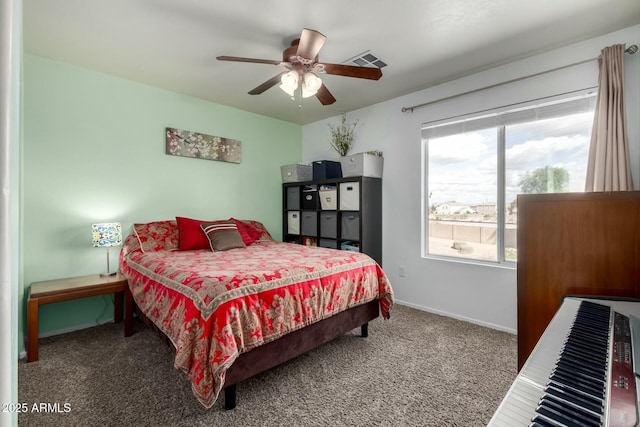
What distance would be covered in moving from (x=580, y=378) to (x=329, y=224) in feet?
10.9

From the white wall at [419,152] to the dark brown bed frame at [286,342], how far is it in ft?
3.38

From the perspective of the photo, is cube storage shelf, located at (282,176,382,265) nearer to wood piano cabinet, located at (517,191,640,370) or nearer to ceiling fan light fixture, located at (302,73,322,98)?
ceiling fan light fixture, located at (302,73,322,98)

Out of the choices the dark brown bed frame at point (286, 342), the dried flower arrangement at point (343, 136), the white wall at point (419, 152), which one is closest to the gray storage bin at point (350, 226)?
the white wall at point (419, 152)

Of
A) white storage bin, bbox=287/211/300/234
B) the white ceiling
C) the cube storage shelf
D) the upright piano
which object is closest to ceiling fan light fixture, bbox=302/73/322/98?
the white ceiling

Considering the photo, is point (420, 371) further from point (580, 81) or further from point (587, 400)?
point (580, 81)

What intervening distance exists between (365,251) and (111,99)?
10.4ft

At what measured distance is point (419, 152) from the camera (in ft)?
11.4

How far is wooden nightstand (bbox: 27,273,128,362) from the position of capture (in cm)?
226

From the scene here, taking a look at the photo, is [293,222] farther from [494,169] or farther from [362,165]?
[494,169]

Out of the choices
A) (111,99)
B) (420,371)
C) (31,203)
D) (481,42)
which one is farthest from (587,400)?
(111,99)

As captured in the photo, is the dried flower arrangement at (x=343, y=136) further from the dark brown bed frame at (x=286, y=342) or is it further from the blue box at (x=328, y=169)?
the dark brown bed frame at (x=286, y=342)

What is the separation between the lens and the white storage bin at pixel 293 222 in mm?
4371

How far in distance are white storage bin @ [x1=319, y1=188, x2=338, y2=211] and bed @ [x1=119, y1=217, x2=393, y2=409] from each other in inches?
39.8

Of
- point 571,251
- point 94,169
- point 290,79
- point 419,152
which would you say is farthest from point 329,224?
point 571,251
